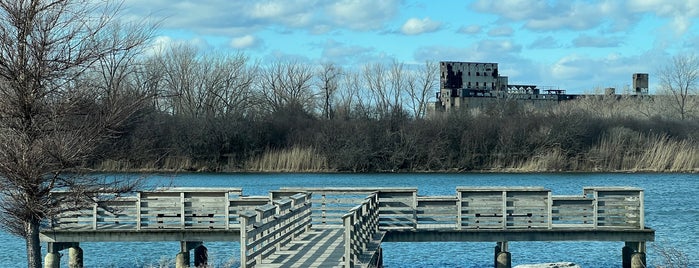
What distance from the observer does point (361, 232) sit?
704 inches

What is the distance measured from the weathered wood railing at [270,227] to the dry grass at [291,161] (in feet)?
135

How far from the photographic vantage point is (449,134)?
67938 mm

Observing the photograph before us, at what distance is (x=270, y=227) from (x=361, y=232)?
1.96 metres

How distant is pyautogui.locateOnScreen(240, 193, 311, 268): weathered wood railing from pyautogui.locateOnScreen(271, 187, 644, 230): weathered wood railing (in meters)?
2.25

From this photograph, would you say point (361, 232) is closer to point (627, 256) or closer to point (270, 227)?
point (270, 227)

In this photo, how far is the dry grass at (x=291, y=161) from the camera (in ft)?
208

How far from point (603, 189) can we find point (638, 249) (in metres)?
1.81

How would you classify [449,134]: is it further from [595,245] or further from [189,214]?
[189,214]

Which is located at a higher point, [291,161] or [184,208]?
[291,161]

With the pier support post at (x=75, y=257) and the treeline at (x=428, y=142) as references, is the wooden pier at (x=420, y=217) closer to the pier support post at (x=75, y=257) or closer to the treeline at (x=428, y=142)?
the pier support post at (x=75, y=257)

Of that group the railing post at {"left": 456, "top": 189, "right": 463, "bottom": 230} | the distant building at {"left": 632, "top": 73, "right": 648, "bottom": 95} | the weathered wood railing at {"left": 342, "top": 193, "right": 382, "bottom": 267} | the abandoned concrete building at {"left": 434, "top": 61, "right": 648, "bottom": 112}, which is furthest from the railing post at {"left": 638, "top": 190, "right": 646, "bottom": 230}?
the distant building at {"left": 632, "top": 73, "right": 648, "bottom": 95}

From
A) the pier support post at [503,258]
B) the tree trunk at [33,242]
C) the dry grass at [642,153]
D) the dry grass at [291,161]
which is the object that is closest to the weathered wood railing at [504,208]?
the pier support post at [503,258]

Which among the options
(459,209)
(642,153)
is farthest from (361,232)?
(642,153)

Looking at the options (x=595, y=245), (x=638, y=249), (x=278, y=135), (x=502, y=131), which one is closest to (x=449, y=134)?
(x=502, y=131)
